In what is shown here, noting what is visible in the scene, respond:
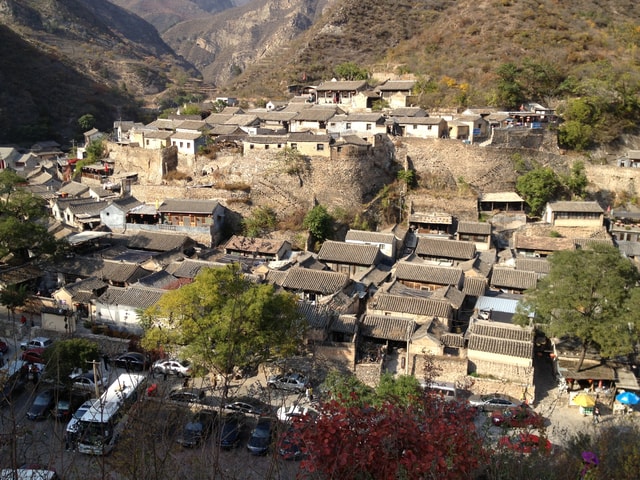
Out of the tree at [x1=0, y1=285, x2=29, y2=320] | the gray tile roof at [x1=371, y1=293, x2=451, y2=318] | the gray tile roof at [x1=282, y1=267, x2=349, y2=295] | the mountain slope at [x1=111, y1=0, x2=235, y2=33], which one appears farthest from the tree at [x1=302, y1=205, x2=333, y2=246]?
the mountain slope at [x1=111, y1=0, x2=235, y2=33]

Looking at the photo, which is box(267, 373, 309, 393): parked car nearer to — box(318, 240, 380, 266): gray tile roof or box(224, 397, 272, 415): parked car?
box(224, 397, 272, 415): parked car

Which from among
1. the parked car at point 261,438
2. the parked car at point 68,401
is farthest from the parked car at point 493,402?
the parked car at point 68,401

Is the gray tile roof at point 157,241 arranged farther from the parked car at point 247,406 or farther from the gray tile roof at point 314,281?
the parked car at point 247,406

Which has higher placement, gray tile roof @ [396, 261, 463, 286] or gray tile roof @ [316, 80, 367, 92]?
gray tile roof @ [316, 80, 367, 92]

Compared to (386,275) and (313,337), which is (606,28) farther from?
(313,337)

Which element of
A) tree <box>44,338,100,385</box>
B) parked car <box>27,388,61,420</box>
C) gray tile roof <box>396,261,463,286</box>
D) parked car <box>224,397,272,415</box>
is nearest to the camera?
parked car <box>27,388,61,420</box>

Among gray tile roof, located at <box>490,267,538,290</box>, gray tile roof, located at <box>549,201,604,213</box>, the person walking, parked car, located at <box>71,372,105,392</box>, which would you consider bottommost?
the person walking

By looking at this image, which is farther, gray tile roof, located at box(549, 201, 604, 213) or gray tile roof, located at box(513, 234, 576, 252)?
gray tile roof, located at box(549, 201, 604, 213)
